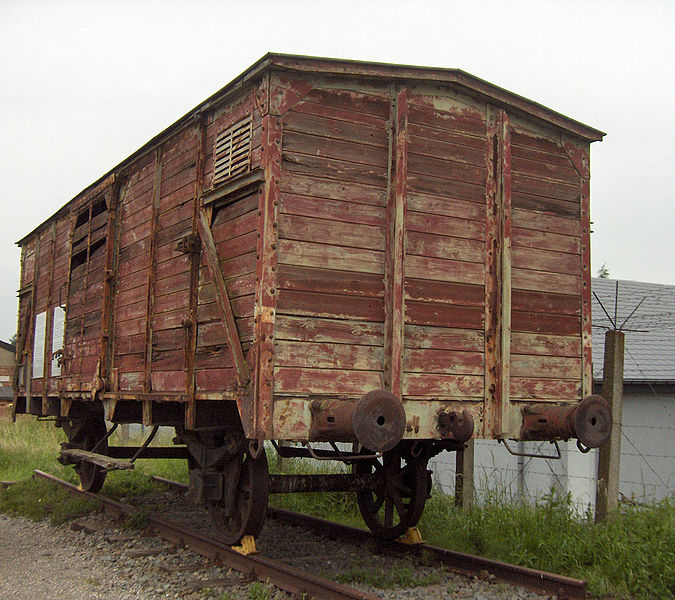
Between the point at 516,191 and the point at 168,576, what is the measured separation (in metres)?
4.34

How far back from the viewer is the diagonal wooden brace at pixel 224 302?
5.23m

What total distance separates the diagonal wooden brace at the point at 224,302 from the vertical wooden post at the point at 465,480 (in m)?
3.10

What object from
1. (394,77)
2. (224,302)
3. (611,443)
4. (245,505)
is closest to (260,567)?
(245,505)

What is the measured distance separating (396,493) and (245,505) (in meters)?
1.46

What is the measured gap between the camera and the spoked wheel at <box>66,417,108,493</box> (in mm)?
9594

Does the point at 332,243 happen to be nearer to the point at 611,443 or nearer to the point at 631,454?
the point at 611,443

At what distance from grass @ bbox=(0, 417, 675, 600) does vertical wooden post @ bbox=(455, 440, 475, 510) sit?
0.13 metres

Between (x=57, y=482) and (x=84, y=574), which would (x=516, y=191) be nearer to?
(x=84, y=574)

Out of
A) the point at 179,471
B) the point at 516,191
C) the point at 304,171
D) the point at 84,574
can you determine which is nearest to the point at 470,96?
the point at 516,191

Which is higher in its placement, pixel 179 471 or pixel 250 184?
pixel 250 184

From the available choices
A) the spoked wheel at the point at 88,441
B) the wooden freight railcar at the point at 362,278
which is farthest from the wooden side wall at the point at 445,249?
the spoked wheel at the point at 88,441

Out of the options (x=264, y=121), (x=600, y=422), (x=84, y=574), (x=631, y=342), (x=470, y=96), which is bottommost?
(x=84, y=574)

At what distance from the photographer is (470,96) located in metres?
6.05

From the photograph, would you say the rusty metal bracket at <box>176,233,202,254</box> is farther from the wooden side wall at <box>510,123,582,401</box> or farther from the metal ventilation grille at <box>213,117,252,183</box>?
the wooden side wall at <box>510,123,582,401</box>
